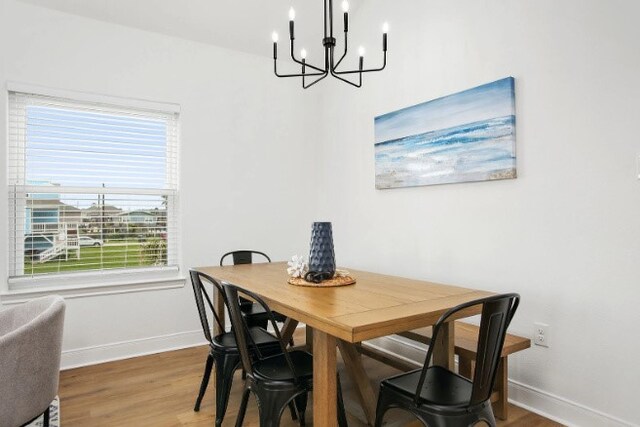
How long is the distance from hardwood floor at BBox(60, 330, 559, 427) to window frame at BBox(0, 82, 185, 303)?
59 cm

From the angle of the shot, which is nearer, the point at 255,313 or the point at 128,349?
the point at 255,313

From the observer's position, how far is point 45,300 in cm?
210

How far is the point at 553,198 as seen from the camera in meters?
2.34

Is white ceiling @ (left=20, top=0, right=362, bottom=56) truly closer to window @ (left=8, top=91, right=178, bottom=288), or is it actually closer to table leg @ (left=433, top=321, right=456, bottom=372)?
window @ (left=8, top=91, right=178, bottom=288)

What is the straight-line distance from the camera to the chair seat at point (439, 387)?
5.10 ft

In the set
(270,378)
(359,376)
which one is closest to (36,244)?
(270,378)

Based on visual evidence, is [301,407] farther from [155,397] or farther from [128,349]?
[128,349]

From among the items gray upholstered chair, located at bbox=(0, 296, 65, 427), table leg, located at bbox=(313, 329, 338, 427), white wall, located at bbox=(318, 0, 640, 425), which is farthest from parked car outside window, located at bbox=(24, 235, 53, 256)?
white wall, located at bbox=(318, 0, 640, 425)

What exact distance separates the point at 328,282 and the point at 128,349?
2.05 meters

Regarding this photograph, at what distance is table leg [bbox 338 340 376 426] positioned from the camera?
2.11 meters

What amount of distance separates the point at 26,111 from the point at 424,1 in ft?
10.0

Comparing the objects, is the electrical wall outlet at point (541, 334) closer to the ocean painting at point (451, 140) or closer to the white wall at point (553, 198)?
the white wall at point (553, 198)

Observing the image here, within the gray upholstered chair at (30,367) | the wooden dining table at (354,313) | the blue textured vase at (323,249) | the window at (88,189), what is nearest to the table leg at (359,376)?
the wooden dining table at (354,313)

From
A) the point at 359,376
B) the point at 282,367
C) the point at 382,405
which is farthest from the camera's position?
the point at 359,376
